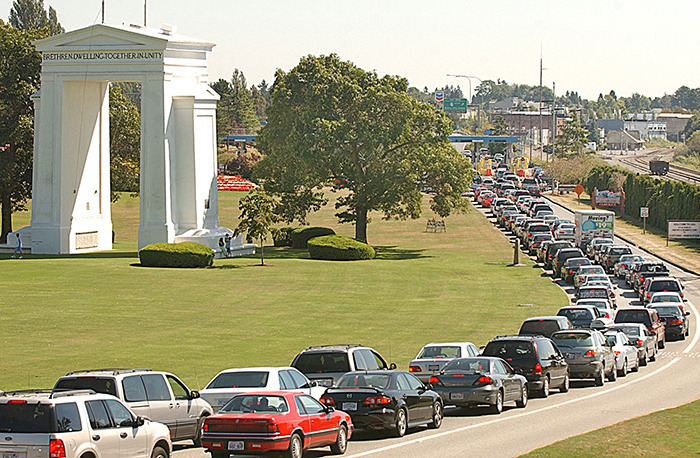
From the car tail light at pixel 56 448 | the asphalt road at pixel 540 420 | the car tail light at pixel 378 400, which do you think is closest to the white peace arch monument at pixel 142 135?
the asphalt road at pixel 540 420

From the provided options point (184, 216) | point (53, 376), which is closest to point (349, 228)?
point (184, 216)

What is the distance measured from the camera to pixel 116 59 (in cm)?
5972

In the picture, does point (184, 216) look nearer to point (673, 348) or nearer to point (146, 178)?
point (146, 178)

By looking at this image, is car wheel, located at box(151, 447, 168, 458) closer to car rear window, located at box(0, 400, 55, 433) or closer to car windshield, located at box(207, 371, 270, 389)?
car rear window, located at box(0, 400, 55, 433)

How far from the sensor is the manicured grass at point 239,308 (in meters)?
30.2

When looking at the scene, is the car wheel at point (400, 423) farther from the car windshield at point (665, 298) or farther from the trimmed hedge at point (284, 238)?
the trimmed hedge at point (284, 238)

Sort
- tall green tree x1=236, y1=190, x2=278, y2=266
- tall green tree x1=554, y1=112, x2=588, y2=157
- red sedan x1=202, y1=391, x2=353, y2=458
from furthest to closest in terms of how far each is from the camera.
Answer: tall green tree x1=554, y1=112, x2=588, y2=157 < tall green tree x1=236, y1=190, x2=278, y2=266 < red sedan x1=202, y1=391, x2=353, y2=458

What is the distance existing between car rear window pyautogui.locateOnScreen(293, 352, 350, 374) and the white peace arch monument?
3882cm

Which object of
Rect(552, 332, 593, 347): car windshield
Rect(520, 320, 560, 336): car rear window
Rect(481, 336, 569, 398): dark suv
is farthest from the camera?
Rect(520, 320, 560, 336): car rear window

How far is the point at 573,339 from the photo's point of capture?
28.2 metres

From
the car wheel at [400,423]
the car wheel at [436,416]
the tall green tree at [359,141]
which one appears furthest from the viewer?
the tall green tree at [359,141]

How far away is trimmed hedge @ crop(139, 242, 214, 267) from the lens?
2163 inches

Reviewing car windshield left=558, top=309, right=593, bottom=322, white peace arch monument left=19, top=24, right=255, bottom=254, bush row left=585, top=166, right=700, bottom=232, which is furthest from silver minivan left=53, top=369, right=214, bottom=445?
bush row left=585, top=166, right=700, bottom=232

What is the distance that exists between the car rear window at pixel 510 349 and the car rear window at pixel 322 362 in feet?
16.9
